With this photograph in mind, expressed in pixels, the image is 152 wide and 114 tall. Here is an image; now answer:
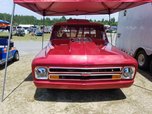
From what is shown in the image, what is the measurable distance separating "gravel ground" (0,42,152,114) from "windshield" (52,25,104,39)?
178cm

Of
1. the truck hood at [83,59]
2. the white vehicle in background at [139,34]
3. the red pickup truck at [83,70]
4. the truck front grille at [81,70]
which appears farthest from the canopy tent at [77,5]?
the truck front grille at [81,70]

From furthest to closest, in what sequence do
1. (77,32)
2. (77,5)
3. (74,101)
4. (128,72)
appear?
(77,5)
(77,32)
(74,101)
(128,72)

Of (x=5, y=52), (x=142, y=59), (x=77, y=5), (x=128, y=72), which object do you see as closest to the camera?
(x=128, y=72)

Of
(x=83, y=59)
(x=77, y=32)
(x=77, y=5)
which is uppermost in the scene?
(x=77, y=5)

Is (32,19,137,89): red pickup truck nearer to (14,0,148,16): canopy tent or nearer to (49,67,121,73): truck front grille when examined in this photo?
(49,67,121,73): truck front grille

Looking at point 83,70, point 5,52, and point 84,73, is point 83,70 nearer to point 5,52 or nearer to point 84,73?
point 84,73

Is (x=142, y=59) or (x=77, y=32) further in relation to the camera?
(x=142, y=59)

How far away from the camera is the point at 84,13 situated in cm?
1208

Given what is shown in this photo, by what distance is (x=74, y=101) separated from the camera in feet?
18.7

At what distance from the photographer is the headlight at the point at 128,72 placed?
535 cm

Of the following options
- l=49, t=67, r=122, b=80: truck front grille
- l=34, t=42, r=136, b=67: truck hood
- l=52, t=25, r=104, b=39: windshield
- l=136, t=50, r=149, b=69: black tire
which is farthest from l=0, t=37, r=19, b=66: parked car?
l=136, t=50, r=149, b=69: black tire

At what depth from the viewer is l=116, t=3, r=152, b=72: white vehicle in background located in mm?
8703

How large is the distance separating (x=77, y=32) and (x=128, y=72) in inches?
110

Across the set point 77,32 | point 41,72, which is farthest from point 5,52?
point 41,72
